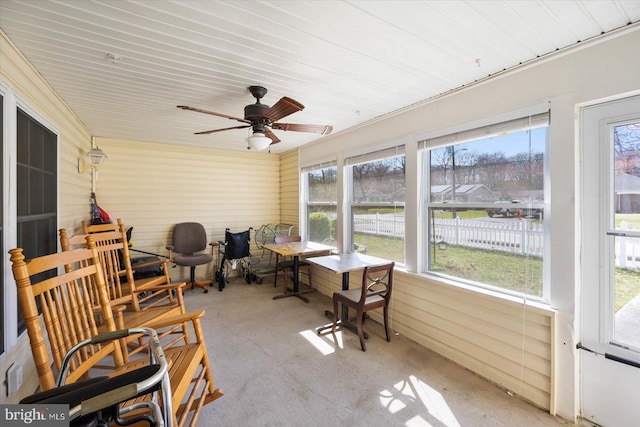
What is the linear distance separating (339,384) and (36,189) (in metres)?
2.89

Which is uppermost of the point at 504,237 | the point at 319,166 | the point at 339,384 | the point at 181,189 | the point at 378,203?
the point at 319,166

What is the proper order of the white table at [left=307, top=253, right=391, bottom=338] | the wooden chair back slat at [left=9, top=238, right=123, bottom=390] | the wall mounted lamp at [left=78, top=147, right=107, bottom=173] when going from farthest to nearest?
the wall mounted lamp at [left=78, top=147, right=107, bottom=173]
the white table at [left=307, top=253, right=391, bottom=338]
the wooden chair back slat at [left=9, top=238, right=123, bottom=390]

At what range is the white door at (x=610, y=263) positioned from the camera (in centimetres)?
169

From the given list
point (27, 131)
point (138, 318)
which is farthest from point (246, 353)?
point (27, 131)

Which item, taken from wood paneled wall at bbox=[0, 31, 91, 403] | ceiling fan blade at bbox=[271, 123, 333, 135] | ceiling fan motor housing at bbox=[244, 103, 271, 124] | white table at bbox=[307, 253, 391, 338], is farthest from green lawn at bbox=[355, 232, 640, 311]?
wood paneled wall at bbox=[0, 31, 91, 403]

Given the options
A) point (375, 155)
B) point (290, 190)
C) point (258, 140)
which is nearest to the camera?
point (258, 140)

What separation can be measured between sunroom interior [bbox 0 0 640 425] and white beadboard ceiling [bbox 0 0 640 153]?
4 centimetres

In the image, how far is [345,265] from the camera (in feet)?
10.3

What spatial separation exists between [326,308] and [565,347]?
252cm

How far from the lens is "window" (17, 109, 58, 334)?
1958 millimetres

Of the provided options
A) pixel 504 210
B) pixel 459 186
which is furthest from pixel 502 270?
pixel 459 186

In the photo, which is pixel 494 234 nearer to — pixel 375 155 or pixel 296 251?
pixel 375 155

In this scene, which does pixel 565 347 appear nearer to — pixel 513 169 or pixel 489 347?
pixel 489 347
